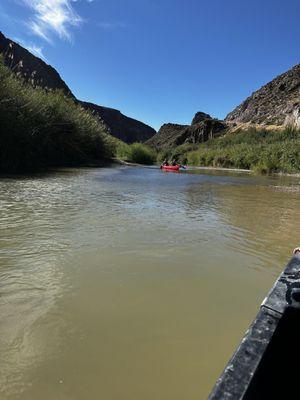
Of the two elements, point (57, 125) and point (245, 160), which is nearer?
point (57, 125)

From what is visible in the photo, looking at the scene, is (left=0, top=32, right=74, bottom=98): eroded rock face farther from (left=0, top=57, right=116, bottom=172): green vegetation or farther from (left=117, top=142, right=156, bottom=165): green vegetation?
(left=0, top=57, right=116, bottom=172): green vegetation

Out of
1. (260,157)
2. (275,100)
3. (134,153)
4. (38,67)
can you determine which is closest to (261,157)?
(260,157)

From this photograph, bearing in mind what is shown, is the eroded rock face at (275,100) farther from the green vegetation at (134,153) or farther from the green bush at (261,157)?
the green vegetation at (134,153)

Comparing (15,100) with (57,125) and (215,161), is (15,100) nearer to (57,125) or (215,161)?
(57,125)

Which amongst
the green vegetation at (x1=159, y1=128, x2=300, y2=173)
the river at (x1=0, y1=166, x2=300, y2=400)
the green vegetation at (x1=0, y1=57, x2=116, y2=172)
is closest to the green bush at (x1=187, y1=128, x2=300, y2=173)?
the green vegetation at (x1=159, y1=128, x2=300, y2=173)

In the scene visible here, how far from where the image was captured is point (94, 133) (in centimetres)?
Result: 3941

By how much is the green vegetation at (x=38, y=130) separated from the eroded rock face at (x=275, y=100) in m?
65.0

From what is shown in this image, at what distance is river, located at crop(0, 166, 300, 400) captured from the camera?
103 inches

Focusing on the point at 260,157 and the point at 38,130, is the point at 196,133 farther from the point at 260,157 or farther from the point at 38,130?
the point at 38,130

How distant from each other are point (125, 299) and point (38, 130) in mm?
23079

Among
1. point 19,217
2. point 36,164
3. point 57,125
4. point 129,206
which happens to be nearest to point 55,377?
point 19,217

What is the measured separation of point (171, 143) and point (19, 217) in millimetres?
128182

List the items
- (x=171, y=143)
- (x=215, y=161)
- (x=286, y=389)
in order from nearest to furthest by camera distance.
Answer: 1. (x=286, y=389)
2. (x=215, y=161)
3. (x=171, y=143)

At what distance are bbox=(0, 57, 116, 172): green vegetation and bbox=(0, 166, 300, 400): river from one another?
1369cm
